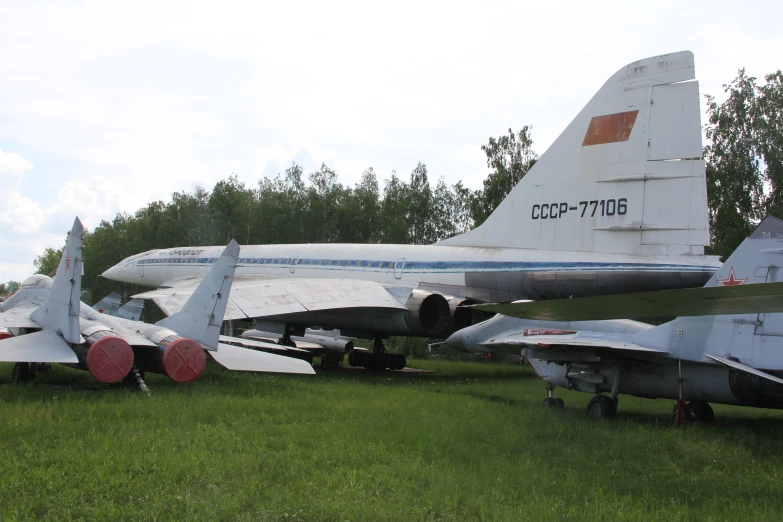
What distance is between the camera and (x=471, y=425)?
7.16 metres

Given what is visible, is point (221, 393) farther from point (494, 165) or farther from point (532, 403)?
point (494, 165)

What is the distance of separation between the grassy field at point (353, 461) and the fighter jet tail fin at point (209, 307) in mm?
878

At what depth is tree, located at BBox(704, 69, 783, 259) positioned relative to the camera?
22750 millimetres

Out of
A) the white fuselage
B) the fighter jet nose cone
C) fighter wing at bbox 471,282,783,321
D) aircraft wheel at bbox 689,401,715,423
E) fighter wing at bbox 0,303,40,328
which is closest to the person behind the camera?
fighter wing at bbox 471,282,783,321

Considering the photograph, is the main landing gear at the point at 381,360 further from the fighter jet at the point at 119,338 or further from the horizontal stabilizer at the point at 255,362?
the fighter jet at the point at 119,338

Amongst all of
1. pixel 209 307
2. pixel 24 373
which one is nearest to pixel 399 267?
pixel 209 307

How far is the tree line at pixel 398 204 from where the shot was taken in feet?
76.5

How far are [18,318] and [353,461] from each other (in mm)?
7101

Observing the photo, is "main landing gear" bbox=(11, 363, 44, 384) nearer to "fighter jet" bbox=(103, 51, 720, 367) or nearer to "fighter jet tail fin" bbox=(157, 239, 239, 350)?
"fighter jet tail fin" bbox=(157, 239, 239, 350)

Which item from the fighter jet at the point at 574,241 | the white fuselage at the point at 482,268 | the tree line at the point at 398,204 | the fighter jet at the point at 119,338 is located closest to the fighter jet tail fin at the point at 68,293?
the fighter jet at the point at 119,338

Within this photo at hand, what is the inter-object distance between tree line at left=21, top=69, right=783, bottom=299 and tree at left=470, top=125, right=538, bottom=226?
5cm

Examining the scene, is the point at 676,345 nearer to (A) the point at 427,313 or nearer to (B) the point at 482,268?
(B) the point at 482,268

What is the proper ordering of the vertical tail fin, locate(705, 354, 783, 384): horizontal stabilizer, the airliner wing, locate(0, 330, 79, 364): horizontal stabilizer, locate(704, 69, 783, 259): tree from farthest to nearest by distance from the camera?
locate(704, 69, 783, 259): tree → the airliner wing → locate(0, 330, 79, 364): horizontal stabilizer → the vertical tail fin → locate(705, 354, 783, 384): horizontal stabilizer

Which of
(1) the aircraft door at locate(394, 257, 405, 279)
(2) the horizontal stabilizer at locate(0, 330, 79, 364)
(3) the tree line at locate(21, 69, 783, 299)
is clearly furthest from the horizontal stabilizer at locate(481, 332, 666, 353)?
(3) the tree line at locate(21, 69, 783, 299)
